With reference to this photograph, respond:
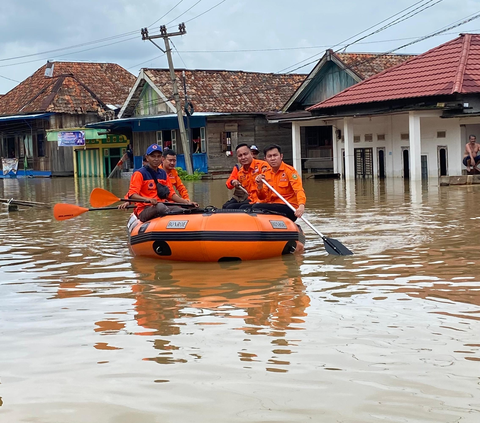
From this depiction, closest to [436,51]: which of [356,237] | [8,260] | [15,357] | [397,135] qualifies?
[397,135]

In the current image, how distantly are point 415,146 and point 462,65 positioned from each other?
2.95m

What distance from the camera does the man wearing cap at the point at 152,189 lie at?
35.4 feet

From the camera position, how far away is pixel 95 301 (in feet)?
24.9

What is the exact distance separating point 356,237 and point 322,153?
2444cm

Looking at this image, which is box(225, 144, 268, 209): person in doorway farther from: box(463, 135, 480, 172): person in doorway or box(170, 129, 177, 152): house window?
box(170, 129, 177, 152): house window

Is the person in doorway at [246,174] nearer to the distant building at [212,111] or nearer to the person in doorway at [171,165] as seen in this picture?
the person in doorway at [171,165]

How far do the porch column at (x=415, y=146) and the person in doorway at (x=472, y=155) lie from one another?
1.78 metres

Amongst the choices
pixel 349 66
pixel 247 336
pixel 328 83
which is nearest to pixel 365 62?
pixel 349 66

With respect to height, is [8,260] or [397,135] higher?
[397,135]

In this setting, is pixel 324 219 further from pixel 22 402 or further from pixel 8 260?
pixel 22 402

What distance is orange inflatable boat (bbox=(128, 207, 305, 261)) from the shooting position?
382 inches

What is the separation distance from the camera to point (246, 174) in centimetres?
1198

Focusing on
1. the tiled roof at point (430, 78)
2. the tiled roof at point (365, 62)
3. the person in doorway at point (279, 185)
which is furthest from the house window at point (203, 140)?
the person in doorway at point (279, 185)

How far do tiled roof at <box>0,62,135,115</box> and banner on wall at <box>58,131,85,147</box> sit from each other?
8.45 feet
